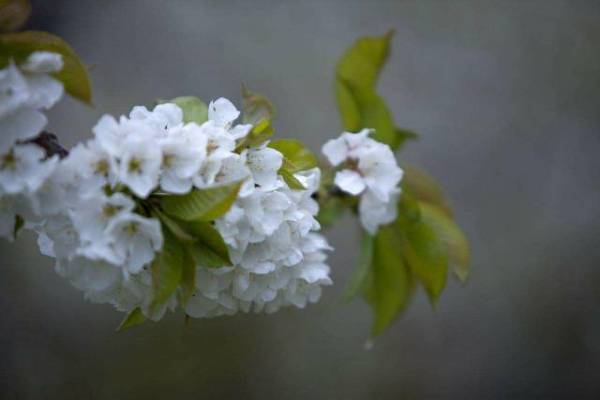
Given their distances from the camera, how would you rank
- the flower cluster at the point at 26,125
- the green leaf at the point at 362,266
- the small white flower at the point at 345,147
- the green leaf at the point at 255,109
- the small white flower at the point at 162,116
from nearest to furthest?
the flower cluster at the point at 26,125, the small white flower at the point at 162,116, the green leaf at the point at 255,109, the small white flower at the point at 345,147, the green leaf at the point at 362,266

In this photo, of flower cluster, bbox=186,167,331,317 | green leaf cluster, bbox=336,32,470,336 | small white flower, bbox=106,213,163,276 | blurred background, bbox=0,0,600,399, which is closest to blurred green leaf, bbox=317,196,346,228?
green leaf cluster, bbox=336,32,470,336

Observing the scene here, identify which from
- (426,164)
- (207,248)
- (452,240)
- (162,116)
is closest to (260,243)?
(207,248)

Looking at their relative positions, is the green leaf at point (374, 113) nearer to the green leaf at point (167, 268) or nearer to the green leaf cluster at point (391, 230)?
the green leaf cluster at point (391, 230)

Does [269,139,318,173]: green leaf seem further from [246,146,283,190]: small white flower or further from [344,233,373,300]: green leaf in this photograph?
[344,233,373,300]: green leaf

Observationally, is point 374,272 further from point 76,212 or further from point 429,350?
point 429,350

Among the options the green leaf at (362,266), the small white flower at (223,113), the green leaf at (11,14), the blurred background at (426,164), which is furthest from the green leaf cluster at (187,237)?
the blurred background at (426,164)

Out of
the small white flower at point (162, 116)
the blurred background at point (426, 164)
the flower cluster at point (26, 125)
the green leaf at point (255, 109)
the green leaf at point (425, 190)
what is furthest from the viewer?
the blurred background at point (426, 164)

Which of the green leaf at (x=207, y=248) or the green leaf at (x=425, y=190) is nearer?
the green leaf at (x=207, y=248)
